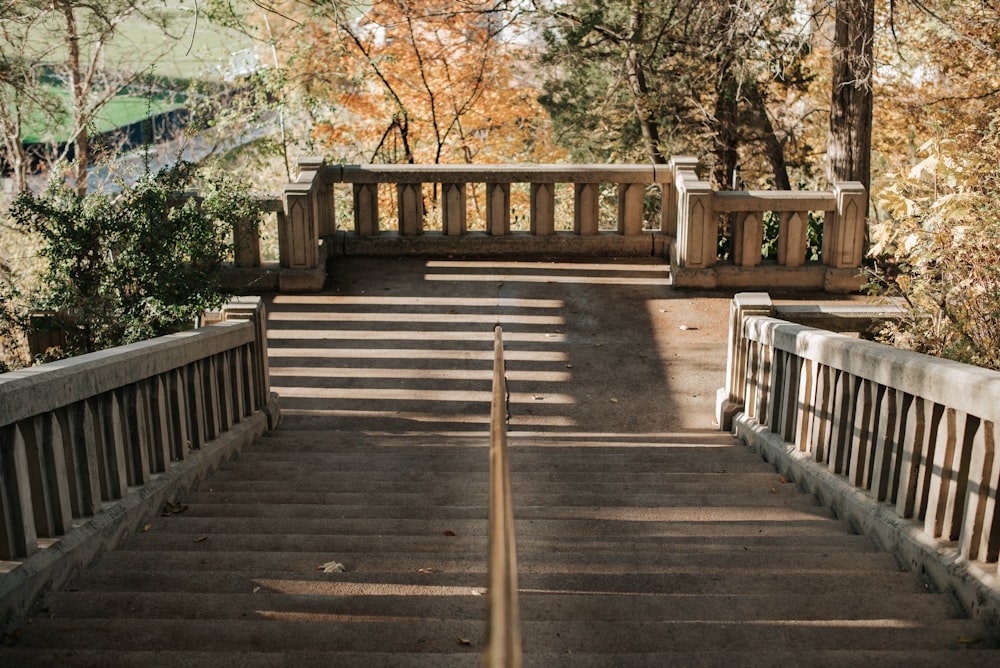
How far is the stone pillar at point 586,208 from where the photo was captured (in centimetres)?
1286

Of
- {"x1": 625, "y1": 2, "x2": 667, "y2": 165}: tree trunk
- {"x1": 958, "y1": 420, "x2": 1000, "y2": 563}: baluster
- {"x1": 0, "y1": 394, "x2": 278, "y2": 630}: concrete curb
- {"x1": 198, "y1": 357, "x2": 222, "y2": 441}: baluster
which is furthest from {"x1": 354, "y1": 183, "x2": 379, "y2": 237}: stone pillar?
{"x1": 958, "y1": 420, "x2": 1000, "y2": 563}: baluster

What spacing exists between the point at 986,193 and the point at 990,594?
14.9 feet

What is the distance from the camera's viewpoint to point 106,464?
4988mm

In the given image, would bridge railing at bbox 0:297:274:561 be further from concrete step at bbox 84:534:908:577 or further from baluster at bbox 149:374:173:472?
concrete step at bbox 84:534:908:577

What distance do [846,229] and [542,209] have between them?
373 cm

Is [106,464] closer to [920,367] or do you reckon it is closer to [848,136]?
[920,367]

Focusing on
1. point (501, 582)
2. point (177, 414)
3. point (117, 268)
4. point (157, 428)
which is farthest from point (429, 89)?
point (501, 582)

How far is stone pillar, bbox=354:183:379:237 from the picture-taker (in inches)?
503

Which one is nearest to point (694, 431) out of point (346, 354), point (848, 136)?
point (346, 354)

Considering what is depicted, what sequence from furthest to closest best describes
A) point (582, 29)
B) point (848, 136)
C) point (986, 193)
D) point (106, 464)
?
point (582, 29), point (848, 136), point (986, 193), point (106, 464)

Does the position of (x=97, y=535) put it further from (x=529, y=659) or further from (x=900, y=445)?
(x=900, y=445)

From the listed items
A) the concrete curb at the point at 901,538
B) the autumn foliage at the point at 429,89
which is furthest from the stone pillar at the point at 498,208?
the autumn foliage at the point at 429,89

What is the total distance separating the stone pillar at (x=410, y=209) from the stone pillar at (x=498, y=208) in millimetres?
868

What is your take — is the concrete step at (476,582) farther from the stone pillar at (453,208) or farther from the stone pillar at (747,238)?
the stone pillar at (453,208)
